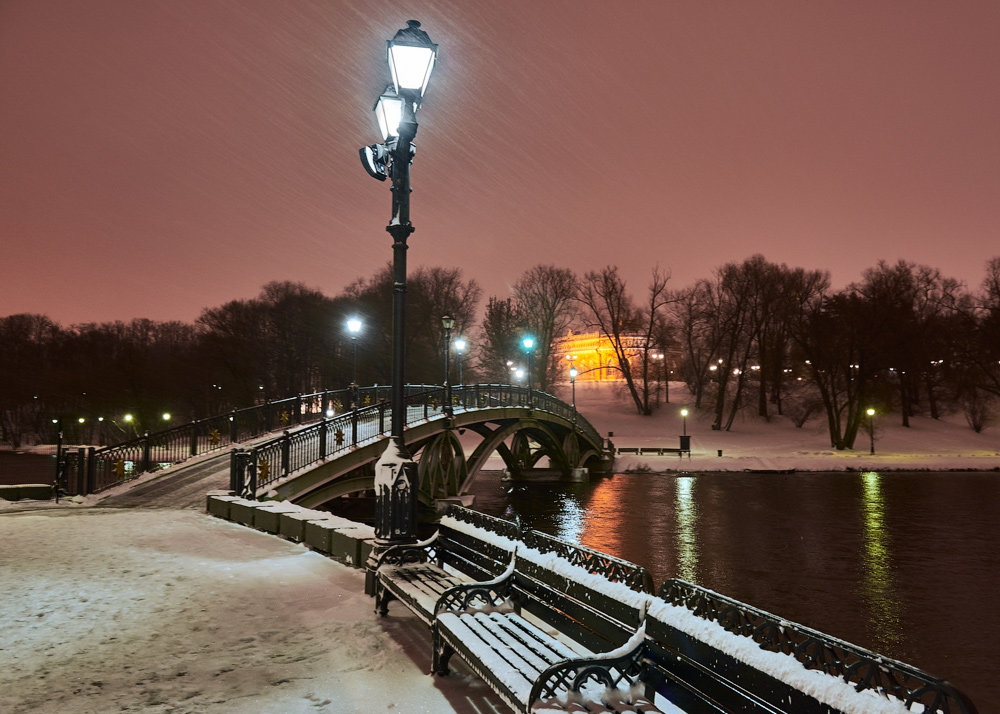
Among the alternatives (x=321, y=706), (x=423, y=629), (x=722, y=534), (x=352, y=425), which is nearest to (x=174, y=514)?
(x=352, y=425)

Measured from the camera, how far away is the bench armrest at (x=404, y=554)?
7.72m

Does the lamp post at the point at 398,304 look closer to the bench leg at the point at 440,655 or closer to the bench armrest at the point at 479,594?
the bench armrest at the point at 479,594

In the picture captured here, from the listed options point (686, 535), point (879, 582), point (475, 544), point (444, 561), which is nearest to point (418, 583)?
point (475, 544)

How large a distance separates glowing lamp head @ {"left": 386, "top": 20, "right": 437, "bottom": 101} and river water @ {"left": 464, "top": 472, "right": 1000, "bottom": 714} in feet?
37.5

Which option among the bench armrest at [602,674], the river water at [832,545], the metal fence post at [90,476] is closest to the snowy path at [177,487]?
the metal fence post at [90,476]

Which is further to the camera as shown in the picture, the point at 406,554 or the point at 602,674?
the point at 406,554

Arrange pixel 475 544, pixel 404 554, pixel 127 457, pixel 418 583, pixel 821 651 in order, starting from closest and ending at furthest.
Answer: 1. pixel 821 651
2. pixel 418 583
3. pixel 475 544
4. pixel 404 554
5. pixel 127 457

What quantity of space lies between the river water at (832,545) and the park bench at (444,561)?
27.7 feet

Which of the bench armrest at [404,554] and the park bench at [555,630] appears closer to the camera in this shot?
the park bench at [555,630]

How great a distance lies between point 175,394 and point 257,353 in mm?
7474

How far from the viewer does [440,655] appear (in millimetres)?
5543

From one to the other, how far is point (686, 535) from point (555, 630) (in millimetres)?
20131

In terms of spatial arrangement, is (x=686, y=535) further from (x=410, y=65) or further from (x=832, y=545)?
(x=410, y=65)

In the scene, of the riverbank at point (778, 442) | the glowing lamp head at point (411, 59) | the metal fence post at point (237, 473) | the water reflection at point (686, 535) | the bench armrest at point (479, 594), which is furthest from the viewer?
the riverbank at point (778, 442)
